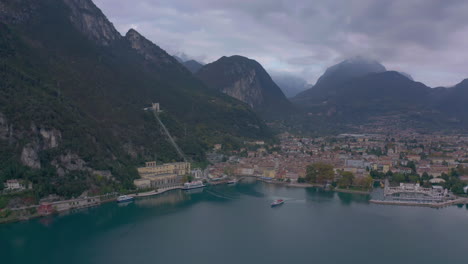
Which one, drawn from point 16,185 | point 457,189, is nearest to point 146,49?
point 16,185

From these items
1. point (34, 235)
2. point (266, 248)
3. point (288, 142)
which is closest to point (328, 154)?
point (288, 142)

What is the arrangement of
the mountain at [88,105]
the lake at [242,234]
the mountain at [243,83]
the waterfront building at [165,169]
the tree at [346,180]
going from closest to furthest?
1. the lake at [242,234]
2. the mountain at [88,105]
3. the tree at [346,180]
4. the waterfront building at [165,169]
5. the mountain at [243,83]

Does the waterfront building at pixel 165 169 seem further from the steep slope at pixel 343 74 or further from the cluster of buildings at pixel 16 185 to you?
the steep slope at pixel 343 74

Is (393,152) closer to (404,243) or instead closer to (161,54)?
(404,243)

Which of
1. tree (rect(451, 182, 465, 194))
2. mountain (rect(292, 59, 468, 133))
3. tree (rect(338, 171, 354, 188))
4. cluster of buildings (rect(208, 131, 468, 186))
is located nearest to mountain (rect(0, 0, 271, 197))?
cluster of buildings (rect(208, 131, 468, 186))

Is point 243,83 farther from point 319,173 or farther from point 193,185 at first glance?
point 193,185

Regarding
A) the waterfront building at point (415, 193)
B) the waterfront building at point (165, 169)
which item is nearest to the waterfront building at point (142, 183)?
the waterfront building at point (165, 169)
